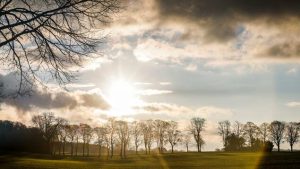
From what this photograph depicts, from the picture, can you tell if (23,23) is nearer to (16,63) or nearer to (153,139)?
(16,63)

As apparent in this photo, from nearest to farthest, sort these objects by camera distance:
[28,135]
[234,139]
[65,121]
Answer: [28,135] → [234,139] → [65,121]

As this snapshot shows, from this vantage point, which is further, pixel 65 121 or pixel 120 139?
pixel 65 121

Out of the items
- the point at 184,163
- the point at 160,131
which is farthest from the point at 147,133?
the point at 184,163

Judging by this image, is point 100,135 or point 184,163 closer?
point 184,163

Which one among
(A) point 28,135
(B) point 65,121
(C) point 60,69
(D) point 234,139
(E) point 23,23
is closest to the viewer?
(E) point 23,23

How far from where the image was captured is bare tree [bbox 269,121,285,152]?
415 ft

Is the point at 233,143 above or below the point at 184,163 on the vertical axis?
above

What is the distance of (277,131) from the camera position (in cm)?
12744

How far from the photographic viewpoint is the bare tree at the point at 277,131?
12650 cm

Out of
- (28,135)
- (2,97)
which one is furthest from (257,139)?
(2,97)

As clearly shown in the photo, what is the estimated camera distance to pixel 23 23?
32.4ft

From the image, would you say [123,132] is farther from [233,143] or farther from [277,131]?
[277,131]

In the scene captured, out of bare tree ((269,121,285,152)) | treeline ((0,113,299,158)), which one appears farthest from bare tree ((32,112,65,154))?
bare tree ((269,121,285,152))

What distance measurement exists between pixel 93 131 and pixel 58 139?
1212 centimetres
